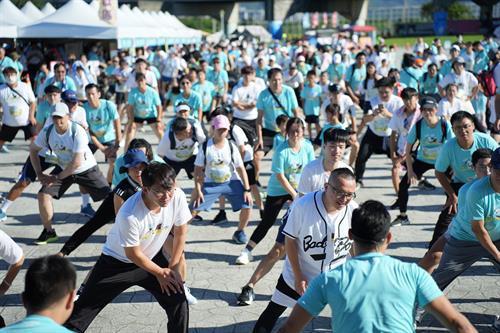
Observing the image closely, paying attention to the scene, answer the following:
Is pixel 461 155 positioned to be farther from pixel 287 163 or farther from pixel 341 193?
pixel 341 193

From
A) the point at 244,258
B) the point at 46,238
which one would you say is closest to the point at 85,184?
the point at 46,238

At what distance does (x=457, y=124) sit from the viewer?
271 inches

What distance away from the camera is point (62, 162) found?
8.69 metres

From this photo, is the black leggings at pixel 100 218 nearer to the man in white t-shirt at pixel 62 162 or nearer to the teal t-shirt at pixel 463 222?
the man in white t-shirt at pixel 62 162

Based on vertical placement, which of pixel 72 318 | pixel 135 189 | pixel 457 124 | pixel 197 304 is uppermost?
pixel 457 124

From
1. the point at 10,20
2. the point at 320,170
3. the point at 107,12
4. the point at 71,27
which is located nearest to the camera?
the point at 320,170

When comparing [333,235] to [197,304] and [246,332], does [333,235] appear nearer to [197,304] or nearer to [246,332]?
[246,332]

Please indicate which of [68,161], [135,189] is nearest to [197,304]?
[135,189]

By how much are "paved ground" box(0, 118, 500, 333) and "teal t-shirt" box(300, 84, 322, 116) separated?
10.1ft

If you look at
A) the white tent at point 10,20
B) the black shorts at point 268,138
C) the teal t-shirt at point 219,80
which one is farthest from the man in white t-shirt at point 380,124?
the white tent at point 10,20

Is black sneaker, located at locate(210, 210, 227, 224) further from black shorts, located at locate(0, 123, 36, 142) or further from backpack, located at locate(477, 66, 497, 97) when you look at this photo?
backpack, located at locate(477, 66, 497, 97)

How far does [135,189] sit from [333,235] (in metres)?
2.37

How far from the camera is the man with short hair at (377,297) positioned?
3.27 metres

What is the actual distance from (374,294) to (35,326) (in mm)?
1527
